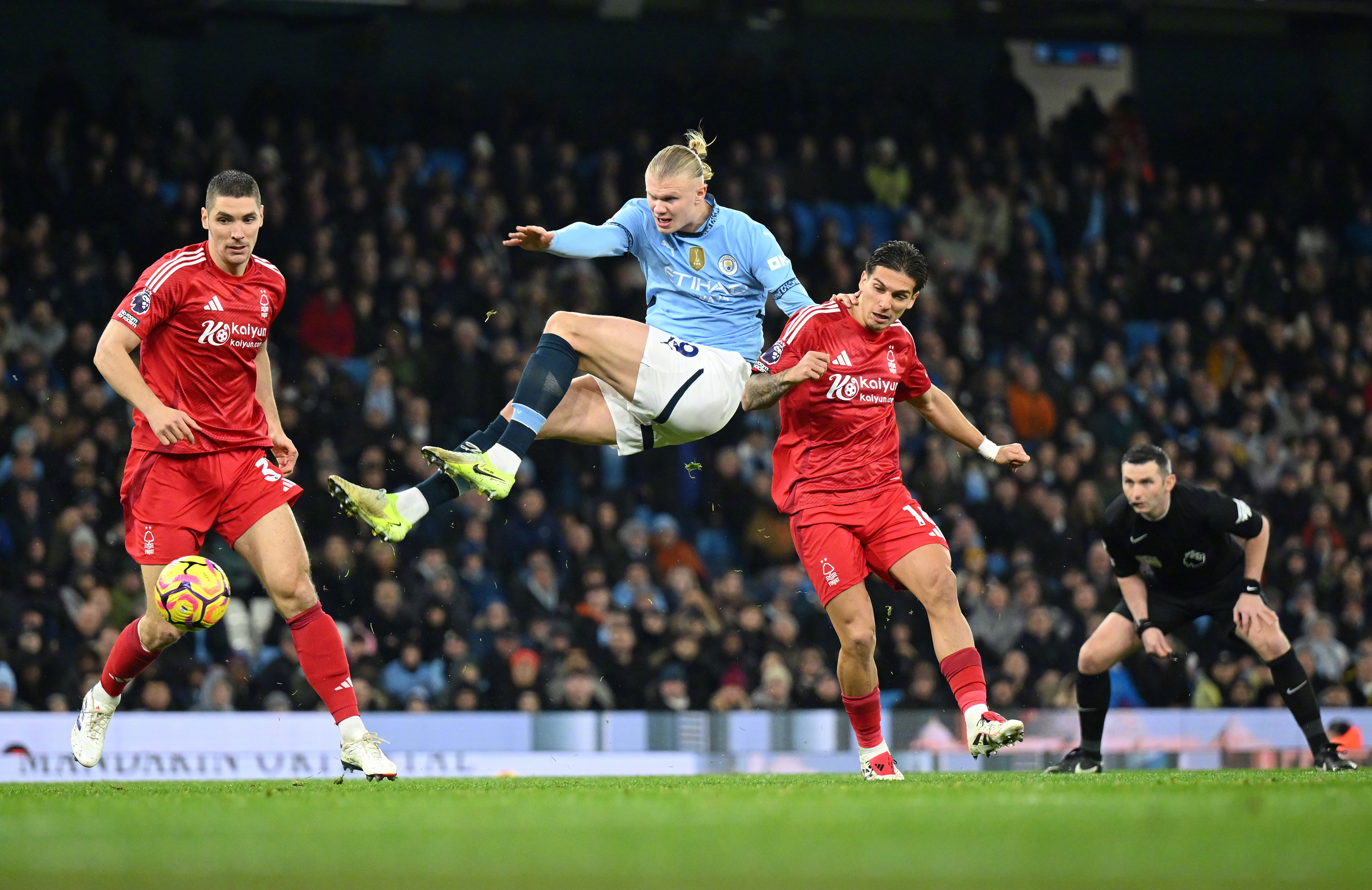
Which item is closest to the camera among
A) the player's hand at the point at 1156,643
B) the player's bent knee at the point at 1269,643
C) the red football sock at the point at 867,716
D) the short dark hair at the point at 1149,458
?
the red football sock at the point at 867,716

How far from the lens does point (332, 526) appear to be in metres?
12.9

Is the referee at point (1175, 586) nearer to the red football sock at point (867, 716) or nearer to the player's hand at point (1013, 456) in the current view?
the player's hand at point (1013, 456)

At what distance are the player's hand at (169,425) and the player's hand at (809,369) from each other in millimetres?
2656

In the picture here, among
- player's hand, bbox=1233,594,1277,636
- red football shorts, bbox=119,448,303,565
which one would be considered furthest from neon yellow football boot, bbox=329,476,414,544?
player's hand, bbox=1233,594,1277,636

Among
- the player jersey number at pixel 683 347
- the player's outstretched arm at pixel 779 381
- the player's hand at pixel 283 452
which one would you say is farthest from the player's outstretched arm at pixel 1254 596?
the player's hand at pixel 283 452

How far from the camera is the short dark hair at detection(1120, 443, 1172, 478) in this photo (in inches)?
349

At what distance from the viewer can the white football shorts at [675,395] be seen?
7.12m

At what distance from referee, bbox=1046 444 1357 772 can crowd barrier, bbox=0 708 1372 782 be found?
2.93 meters

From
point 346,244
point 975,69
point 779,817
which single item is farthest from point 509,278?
point 779,817

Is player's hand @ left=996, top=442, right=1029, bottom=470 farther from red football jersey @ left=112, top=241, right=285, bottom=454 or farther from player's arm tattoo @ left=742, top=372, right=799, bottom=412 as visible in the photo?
red football jersey @ left=112, top=241, right=285, bottom=454

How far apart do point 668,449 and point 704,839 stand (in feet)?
34.0

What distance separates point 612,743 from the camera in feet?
38.8

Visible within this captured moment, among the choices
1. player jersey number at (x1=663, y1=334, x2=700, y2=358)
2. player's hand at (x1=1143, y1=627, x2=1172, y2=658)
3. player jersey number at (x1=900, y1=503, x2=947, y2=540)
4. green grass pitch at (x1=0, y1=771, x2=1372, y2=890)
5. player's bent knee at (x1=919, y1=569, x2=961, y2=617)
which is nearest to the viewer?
green grass pitch at (x1=0, y1=771, x2=1372, y2=890)

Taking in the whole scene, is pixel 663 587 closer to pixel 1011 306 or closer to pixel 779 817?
pixel 1011 306
